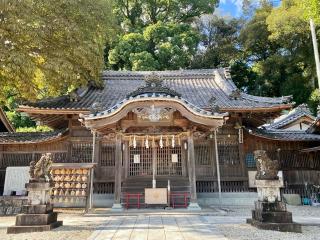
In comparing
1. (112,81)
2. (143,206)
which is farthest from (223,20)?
(143,206)

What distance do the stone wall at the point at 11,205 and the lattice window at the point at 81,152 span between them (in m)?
3.11

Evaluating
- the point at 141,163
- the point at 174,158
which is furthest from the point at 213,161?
the point at 141,163

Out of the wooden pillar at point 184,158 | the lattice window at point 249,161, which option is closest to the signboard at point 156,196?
the wooden pillar at point 184,158

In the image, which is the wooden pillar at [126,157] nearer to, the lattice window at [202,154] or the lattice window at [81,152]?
the lattice window at [81,152]

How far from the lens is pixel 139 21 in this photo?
126ft

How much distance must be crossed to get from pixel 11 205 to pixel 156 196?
18.2ft

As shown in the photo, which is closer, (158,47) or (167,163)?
(167,163)

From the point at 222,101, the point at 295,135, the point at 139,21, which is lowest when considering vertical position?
the point at 295,135

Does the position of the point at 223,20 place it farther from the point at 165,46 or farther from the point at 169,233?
the point at 169,233

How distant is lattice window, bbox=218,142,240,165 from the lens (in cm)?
1427

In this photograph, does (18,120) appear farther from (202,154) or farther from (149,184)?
(202,154)

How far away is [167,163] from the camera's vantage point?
13.5 meters

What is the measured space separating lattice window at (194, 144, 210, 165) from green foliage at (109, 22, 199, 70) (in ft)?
62.8

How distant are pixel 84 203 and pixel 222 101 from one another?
805cm
